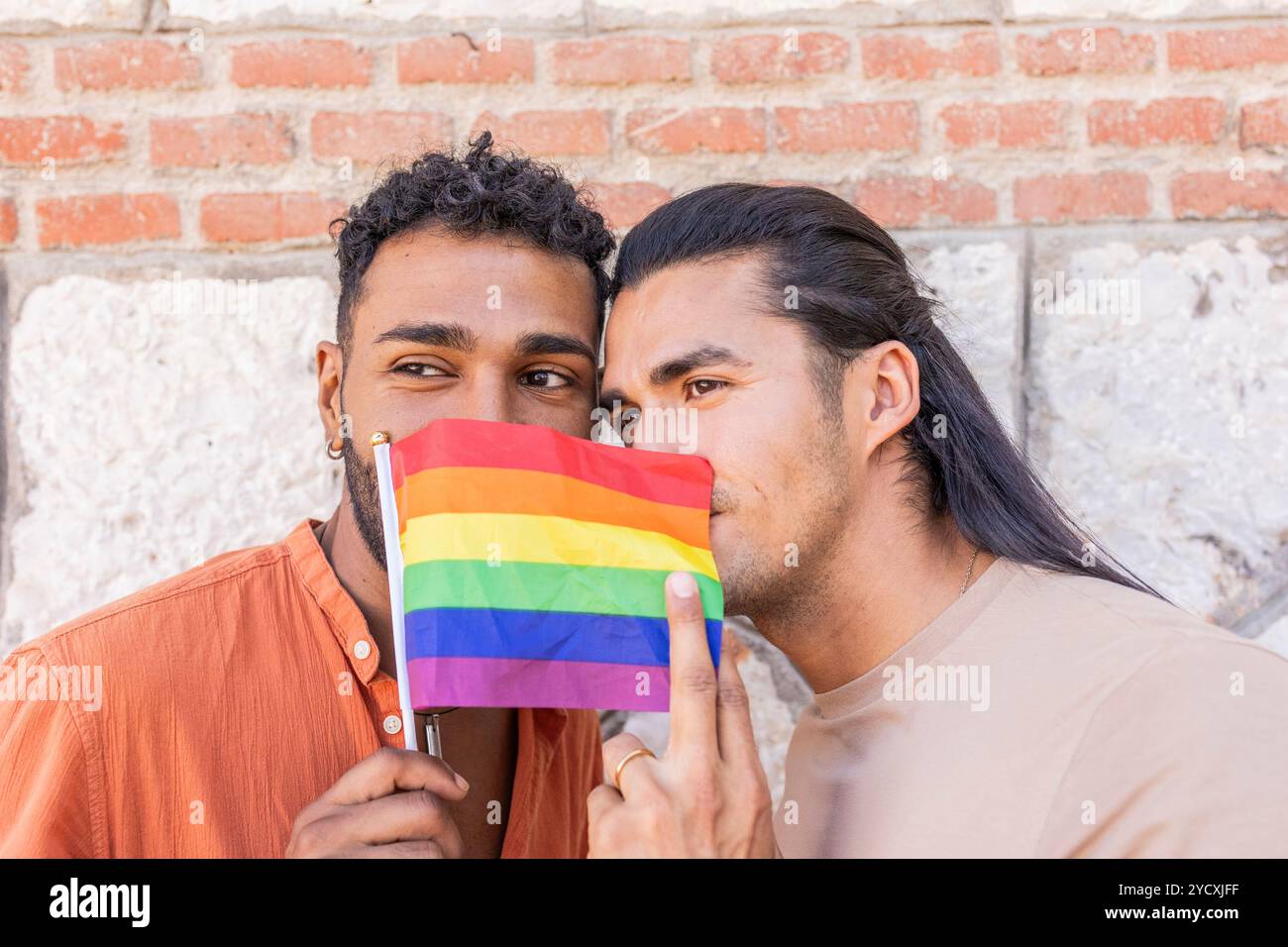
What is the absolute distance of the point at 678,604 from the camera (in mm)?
1935

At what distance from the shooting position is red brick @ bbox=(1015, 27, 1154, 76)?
9.15 feet

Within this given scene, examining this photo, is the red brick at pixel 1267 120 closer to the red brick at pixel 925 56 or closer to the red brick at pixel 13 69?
the red brick at pixel 925 56

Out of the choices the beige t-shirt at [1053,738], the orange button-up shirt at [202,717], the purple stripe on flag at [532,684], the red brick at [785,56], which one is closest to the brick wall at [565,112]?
the red brick at [785,56]

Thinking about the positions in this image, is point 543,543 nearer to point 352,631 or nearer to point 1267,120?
point 352,631

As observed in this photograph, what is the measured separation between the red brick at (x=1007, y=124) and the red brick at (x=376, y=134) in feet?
3.96

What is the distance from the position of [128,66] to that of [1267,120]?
2694 mm

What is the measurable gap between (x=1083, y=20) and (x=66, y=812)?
2701 millimetres

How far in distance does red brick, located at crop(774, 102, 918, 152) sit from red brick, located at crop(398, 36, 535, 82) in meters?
0.69

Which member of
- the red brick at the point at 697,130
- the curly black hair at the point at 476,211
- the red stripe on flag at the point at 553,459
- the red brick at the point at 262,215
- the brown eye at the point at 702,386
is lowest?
the red stripe on flag at the point at 553,459

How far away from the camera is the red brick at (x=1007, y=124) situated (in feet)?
9.20

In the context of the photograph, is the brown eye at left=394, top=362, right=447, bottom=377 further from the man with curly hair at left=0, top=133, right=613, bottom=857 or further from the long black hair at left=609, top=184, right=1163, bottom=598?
the long black hair at left=609, top=184, right=1163, bottom=598

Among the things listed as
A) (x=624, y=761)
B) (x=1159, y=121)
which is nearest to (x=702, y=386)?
(x=624, y=761)

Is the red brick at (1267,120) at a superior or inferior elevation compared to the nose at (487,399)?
superior

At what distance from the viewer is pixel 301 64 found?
284cm
